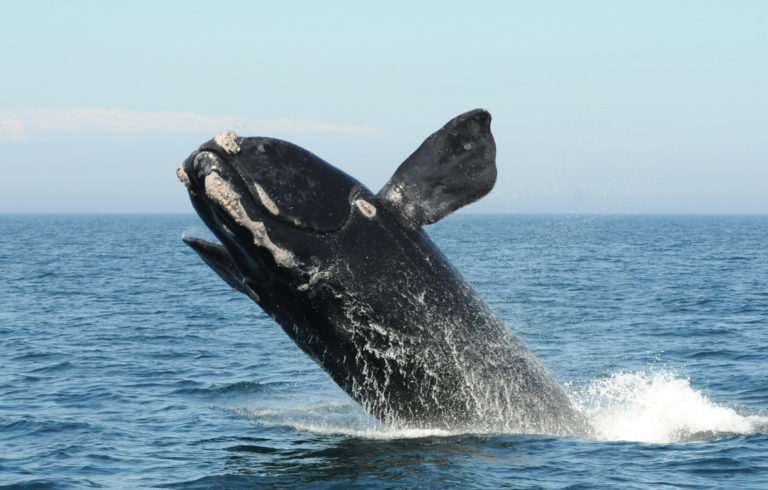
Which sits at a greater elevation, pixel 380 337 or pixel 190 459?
pixel 380 337

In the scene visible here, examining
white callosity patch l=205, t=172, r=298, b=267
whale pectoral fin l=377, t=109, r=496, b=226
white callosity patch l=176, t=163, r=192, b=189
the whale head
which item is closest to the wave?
the whale head

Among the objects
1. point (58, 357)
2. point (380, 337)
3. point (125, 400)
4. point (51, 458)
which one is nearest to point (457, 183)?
point (380, 337)

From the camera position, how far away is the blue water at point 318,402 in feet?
36.4

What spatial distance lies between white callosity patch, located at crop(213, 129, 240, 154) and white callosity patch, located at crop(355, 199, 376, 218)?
1.38 m

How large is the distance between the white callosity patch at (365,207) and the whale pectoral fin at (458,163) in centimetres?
61

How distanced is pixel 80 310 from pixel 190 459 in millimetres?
23461

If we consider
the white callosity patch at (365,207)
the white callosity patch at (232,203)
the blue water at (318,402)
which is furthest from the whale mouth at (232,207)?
the blue water at (318,402)

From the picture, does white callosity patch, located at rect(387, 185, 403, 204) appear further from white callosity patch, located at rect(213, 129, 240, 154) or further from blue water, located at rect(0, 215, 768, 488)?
blue water, located at rect(0, 215, 768, 488)

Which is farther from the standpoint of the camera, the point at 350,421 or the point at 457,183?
the point at 350,421

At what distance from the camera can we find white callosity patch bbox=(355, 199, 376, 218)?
991 centimetres

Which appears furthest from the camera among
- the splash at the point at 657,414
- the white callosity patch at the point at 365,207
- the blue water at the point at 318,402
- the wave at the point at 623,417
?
the splash at the point at 657,414

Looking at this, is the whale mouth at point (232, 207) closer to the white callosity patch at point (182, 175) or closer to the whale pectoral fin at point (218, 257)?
the white callosity patch at point (182, 175)

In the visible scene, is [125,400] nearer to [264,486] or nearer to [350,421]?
[350,421]

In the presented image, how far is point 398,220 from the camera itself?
10.1m
